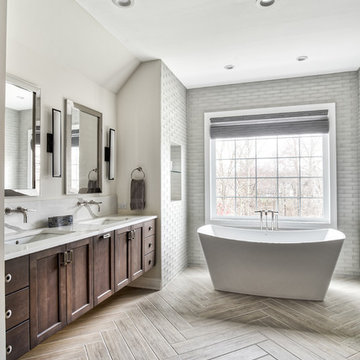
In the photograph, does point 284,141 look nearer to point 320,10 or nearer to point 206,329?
point 320,10

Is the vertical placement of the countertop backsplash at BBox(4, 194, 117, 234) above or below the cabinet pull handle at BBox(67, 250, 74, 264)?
above

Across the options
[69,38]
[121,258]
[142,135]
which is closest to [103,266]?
[121,258]

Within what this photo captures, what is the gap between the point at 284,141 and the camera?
4.47 metres

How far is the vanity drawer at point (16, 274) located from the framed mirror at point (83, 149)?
129 cm

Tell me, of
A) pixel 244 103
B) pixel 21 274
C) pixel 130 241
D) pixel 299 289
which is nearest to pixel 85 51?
pixel 130 241

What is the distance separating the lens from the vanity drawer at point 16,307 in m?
1.60

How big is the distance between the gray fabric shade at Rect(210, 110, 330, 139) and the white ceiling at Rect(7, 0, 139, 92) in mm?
1747

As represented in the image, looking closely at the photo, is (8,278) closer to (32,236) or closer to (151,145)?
(32,236)

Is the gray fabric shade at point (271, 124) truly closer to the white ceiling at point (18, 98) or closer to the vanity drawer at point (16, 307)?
the white ceiling at point (18, 98)

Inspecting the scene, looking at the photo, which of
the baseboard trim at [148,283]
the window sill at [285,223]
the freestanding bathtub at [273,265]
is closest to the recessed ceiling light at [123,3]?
the freestanding bathtub at [273,265]

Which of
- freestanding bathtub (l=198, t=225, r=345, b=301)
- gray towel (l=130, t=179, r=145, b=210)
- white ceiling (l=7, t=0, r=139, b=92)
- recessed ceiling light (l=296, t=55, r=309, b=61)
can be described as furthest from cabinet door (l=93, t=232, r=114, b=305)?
recessed ceiling light (l=296, t=55, r=309, b=61)

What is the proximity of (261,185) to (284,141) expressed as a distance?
774 mm

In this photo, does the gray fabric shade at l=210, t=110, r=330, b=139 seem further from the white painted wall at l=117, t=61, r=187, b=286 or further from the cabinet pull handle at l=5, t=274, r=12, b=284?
the cabinet pull handle at l=5, t=274, r=12, b=284

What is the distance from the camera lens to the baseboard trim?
3.56 metres
